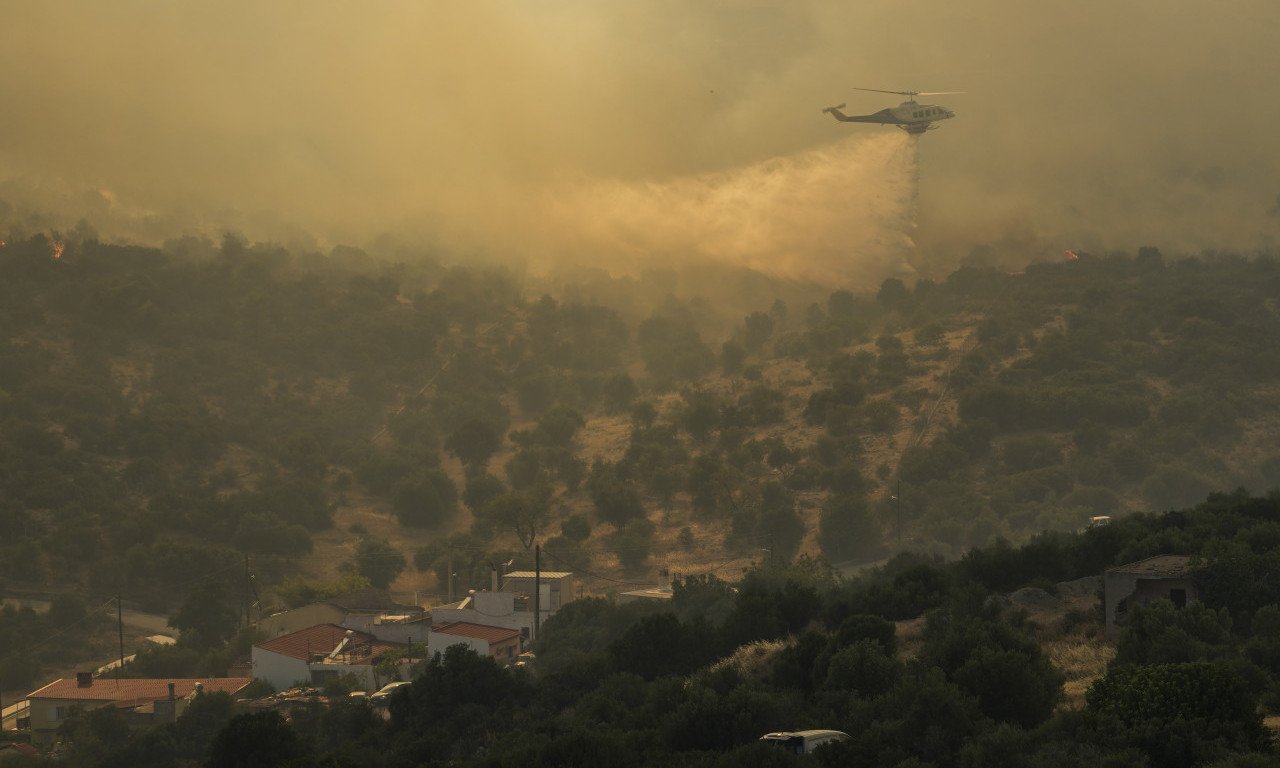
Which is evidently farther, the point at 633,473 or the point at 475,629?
the point at 633,473

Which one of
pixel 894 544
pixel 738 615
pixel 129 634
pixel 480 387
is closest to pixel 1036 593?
pixel 738 615

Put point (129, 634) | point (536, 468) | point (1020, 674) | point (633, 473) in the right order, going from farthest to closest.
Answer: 1. point (536, 468)
2. point (633, 473)
3. point (129, 634)
4. point (1020, 674)

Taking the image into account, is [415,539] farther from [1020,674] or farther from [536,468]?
[1020,674]

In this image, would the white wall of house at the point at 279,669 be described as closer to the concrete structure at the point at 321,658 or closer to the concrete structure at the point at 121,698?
the concrete structure at the point at 321,658

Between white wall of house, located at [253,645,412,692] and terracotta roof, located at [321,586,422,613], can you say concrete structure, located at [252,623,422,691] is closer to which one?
white wall of house, located at [253,645,412,692]

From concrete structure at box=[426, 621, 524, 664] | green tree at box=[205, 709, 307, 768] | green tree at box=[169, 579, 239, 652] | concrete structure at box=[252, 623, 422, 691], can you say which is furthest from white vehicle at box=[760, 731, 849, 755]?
green tree at box=[169, 579, 239, 652]

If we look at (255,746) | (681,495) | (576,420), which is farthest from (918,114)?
(255,746)

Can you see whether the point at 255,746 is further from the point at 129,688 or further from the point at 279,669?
the point at 129,688
